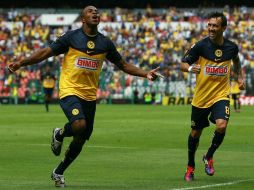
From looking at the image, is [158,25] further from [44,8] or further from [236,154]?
[236,154]

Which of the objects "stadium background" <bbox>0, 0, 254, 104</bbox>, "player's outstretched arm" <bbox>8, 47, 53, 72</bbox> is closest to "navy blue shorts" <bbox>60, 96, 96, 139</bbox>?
"player's outstretched arm" <bbox>8, 47, 53, 72</bbox>

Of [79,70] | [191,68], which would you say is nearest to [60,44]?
[79,70]

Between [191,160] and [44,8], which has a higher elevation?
[44,8]

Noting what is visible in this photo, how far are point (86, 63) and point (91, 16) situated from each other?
2.31 feet

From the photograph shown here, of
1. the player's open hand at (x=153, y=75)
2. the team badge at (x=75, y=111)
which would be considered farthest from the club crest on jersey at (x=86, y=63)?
the player's open hand at (x=153, y=75)

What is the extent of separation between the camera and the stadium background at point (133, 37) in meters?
53.7

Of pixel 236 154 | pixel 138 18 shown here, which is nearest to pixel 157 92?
pixel 138 18

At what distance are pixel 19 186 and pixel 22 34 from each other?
4889 cm

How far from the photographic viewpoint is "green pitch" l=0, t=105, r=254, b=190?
13.5 metres

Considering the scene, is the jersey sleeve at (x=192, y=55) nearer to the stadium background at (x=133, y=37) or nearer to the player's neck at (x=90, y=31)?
the player's neck at (x=90, y=31)

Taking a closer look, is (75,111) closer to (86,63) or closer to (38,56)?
(86,63)

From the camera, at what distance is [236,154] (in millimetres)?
19125

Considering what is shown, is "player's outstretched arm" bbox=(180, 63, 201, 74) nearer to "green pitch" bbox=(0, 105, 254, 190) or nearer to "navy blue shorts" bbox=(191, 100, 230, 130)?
"navy blue shorts" bbox=(191, 100, 230, 130)

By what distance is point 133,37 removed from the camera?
2317 inches
